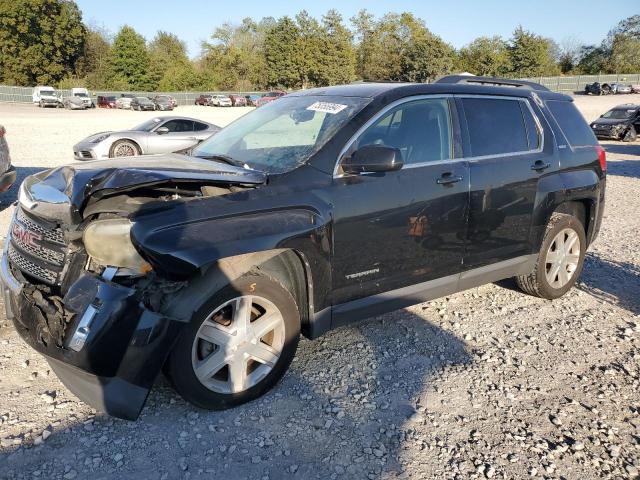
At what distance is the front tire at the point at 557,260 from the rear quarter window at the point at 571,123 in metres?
0.75

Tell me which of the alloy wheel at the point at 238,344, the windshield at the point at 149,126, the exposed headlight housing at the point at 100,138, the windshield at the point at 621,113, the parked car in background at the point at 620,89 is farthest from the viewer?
the parked car in background at the point at 620,89

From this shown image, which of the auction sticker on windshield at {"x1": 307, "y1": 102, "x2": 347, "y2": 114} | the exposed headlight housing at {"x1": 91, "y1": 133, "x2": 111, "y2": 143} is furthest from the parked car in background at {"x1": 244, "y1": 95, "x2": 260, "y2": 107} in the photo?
the auction sticker on windshield at {"x1": 307, "y1": 102, "x2": 347, "y2": 114}

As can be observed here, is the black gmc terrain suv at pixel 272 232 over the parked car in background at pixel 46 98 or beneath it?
beneath

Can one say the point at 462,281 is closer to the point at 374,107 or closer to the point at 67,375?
the point at 374,107

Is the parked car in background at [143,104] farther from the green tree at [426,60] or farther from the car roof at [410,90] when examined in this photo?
the car roof at [410,90]

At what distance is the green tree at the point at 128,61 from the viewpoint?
74.7 m

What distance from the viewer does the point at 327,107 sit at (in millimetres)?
3891

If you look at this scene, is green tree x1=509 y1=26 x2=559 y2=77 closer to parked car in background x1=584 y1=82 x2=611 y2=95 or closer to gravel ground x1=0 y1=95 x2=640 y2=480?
parked car in background x1=584 y1=82 x2=611 y2=95

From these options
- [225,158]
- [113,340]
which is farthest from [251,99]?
[113,340]

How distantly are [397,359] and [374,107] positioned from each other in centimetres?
179

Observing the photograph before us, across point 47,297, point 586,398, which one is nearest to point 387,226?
point 586,398

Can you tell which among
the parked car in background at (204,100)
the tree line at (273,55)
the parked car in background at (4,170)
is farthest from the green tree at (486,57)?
the parked car in background at (4,170)

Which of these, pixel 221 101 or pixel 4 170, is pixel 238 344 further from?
pixel 221 101

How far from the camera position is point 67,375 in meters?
2.84
